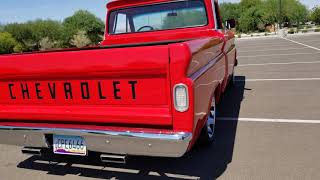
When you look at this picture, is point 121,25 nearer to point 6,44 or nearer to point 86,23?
point 6,44

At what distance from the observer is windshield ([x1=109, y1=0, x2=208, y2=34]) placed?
573 cm

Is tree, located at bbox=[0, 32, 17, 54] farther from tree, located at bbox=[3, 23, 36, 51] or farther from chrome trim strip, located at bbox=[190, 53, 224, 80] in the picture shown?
chrome trim strip, located at bbox=[190, 53, 224, 80]

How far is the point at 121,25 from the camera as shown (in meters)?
6.29

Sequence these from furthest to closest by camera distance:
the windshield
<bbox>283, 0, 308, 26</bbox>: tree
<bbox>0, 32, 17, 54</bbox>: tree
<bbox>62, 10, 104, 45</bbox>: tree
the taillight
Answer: <bbox>62, 10, 104, 45</bbox>: tree, <bbox>283, 0, 308, 26</bbox>: tree, <bbox>0, 32, 17, 54</bbox>: tree, the windshield, the taillight

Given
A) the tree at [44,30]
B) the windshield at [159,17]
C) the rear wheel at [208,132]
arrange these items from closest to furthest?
the rear wheel at [208,132] < the windshield at [159,17] < the tree at [44,30]

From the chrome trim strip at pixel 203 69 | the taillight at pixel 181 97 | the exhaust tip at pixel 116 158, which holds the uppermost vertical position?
the chrome trim strip at pixel 203 69

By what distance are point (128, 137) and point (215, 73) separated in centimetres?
164

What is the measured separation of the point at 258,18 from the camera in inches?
2977

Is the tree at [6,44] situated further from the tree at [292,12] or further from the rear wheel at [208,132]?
the tree at [292,12]

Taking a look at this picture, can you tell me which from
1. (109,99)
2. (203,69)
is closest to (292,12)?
(203,69)

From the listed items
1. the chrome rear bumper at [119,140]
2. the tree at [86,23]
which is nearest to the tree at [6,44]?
the tree at [86,23]

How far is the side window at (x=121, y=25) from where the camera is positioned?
6.21 m

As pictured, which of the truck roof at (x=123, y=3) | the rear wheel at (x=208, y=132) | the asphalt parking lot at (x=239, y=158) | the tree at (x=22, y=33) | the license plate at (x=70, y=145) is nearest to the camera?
the license plate at (x=70, y=145)

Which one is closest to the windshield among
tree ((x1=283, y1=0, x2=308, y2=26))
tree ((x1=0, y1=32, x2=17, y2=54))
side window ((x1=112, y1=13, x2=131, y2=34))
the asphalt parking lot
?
side window ((x1=112, y1=13, x2=131, y2=34))
